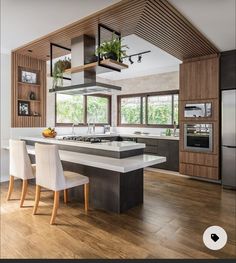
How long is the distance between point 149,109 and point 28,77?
10.6 feet

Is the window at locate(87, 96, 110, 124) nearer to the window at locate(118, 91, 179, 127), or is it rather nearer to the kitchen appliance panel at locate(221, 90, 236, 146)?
the window at locate(118, 91, 179, 127)

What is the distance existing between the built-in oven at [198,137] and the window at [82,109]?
2926 millimetres

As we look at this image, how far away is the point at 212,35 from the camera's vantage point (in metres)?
3.40

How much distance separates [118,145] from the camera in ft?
9.65

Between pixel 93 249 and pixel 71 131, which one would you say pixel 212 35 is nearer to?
pixel 93 249

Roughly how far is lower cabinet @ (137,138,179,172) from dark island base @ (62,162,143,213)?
196 centimetres

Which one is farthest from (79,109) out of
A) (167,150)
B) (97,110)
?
(167,150)

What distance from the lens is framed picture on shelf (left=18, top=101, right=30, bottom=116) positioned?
184 inches

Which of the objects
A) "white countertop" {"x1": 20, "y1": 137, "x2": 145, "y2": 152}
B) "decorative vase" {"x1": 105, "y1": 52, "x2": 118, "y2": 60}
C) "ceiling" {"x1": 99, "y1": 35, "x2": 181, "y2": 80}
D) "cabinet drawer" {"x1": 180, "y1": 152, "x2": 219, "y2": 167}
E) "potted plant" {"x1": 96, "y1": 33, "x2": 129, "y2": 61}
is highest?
"ceiling" {"x1": 99, "y1": 35, "x2": 181, "y2": 80}

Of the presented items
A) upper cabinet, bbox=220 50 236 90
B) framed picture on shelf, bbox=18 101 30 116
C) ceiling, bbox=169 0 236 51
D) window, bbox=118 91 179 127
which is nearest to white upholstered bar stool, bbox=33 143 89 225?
ceiling, bbox=169 0 236 51

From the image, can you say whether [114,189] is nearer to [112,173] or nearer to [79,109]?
[112,173]

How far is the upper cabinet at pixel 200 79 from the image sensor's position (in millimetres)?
4184

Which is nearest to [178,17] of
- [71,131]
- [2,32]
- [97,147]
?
[97,147]

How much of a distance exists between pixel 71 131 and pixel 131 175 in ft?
10.5
